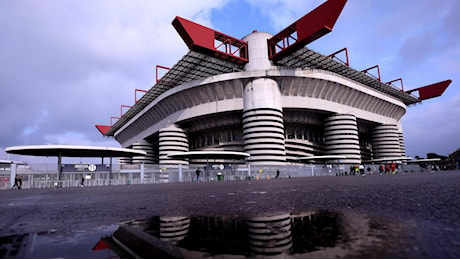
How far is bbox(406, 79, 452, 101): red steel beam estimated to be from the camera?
51100 mm

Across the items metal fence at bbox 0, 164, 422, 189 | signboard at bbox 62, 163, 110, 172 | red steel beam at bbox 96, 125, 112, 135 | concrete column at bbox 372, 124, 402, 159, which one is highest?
red steel beam at bbox 96, 125, 112, 135

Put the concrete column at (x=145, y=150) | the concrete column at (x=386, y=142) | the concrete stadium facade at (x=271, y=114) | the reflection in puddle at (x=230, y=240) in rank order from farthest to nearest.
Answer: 1. the concrete column at (x=145, y=150)
2. the concrete column at (x=386, y=142)
3. the concrete stadium facade at (x=271, y=114)
4. the reflection in puddle at (x=230, y=240)

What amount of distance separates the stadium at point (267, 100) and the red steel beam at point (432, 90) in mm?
10889

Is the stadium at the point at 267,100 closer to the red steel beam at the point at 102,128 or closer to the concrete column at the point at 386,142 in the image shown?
the concrete column at the point at 386,142

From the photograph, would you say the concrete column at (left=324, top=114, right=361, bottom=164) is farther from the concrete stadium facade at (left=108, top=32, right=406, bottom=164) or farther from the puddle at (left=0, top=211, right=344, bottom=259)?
the puddle at (left=0, top=211, right=344, bottom=259)

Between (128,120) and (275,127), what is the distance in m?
37.8

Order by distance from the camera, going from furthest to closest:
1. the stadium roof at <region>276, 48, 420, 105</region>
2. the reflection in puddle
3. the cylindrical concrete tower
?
1. the stadium roof at <region>276, 48, 420, 105</region>
2. the cylindrical concrete tower
3. the reflection in puddle

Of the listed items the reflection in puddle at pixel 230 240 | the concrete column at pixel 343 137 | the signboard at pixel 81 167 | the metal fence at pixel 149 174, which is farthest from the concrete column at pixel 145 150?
the reflection in puddle at pixel 230 240

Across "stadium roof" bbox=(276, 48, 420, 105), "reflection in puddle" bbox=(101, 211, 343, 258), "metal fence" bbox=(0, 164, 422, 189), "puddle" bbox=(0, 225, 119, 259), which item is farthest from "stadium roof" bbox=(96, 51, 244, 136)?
"reflection in puddle" bbox=(101, 211, 343, 258)

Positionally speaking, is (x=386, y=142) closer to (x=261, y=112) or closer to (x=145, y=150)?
(x=261, y=112)

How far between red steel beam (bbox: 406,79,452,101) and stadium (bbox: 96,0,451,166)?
35.7ft

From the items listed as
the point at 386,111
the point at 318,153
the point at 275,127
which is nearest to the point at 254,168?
the point at 275,127

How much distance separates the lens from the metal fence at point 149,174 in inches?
840

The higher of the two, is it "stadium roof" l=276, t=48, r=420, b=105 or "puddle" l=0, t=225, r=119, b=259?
"stadium roof" l=276, t=48, r=420, b=105
